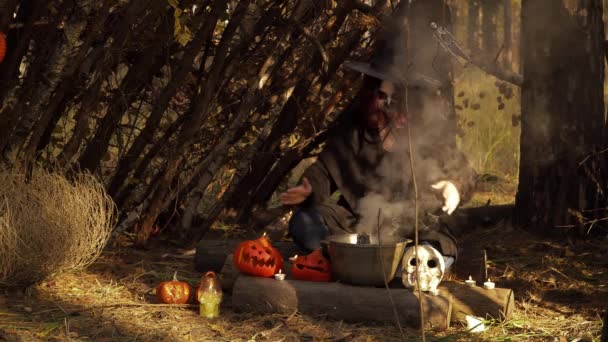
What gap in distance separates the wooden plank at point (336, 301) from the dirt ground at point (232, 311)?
2.2 inches

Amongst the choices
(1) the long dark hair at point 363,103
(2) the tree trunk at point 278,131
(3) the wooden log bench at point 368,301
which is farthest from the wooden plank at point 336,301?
(2) the tree trunk at point 278,131

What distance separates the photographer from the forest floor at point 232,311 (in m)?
4.18

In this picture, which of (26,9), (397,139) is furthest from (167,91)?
(397,139)

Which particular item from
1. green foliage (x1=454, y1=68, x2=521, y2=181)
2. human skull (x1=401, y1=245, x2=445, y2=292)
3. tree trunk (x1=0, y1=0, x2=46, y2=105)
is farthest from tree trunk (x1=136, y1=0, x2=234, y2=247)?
green foliage (x1=454, y1=68, x2=521, y2=181)

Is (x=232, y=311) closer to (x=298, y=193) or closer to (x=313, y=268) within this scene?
(x=313, y=268)

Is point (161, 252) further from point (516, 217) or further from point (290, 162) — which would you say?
point (516, 217)

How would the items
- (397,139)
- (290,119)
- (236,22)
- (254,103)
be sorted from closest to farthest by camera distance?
(397,139), (236,22), (254,103), (290,119)

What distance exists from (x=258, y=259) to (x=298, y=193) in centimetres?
74

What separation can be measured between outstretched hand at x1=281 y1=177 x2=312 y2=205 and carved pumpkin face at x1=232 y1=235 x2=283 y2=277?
1.90 ft

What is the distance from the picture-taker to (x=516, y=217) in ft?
20.9

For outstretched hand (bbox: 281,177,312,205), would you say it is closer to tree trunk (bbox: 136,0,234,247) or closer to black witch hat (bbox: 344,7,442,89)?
black witch hat (bbox: 344,7,442,89)

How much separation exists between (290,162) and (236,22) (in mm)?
1323

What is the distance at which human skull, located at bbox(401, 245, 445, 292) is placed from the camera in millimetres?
4375

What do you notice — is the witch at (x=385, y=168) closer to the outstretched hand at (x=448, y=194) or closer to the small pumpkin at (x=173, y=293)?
the outstretched hand at (x=448, y=194)
